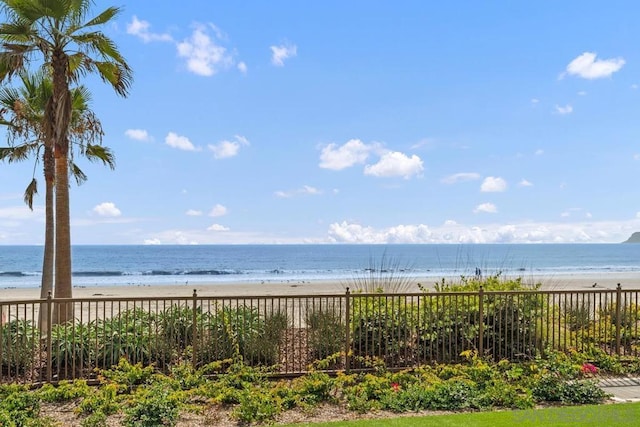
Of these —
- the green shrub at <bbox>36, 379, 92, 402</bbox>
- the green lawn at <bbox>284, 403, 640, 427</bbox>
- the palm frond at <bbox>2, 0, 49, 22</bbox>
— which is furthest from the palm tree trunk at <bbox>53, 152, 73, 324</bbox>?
the green lawn at <bbox>284, 403, 640, 427</bbox>

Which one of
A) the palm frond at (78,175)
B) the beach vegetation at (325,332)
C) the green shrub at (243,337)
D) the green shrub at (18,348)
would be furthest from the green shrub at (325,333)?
the palm frond at (78,175)

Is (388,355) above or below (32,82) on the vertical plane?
below

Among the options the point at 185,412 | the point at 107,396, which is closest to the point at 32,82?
the point at 107,396

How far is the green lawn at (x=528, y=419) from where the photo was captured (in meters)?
4.43

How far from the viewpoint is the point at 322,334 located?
7.11 meters

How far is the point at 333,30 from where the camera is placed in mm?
13352

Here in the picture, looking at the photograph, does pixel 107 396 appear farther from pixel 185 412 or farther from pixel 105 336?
pixel 105 336

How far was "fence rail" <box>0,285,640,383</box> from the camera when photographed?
21.8 feet

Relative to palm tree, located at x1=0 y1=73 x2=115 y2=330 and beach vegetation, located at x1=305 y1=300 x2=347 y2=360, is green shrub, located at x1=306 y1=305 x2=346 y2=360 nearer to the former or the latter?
beach vegetation, located at x1=305 y1=300 x2=347 y2=360

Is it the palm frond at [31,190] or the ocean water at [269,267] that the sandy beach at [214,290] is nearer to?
the ocean water at [269,267]

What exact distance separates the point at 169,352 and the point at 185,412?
1863mm

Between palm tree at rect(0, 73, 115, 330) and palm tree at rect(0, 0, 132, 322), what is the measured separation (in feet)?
2.28

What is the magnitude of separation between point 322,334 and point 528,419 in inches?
127

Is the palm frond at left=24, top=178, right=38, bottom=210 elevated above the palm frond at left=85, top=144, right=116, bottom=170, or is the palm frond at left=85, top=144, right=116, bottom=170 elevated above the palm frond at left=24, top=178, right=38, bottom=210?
the palm frond at left=85, top=144, right=116, bottom=170
